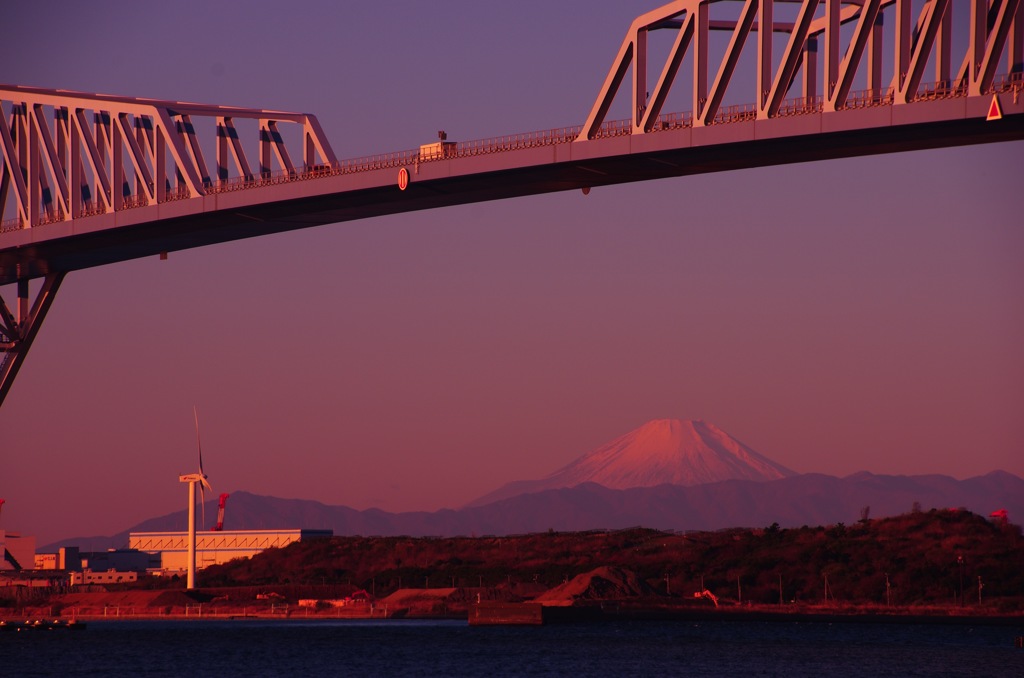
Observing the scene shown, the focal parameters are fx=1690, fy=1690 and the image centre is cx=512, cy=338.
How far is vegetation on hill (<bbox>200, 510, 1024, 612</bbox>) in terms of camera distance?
4727 inches

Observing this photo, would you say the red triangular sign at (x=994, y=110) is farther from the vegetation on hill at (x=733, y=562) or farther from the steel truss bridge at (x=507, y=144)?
the vegetation on hill at (x=733, y=562)

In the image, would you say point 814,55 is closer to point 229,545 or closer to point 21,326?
point 21,326

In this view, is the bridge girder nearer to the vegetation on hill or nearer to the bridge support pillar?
the bridge support pillar

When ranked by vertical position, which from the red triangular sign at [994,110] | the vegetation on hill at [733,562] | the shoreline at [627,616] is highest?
the red triangular sign at [994,110]

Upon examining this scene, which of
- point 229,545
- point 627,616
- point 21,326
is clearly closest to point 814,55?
point 21,326

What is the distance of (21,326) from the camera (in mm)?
83250

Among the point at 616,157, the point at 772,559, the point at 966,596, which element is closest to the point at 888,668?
the point at 616,157

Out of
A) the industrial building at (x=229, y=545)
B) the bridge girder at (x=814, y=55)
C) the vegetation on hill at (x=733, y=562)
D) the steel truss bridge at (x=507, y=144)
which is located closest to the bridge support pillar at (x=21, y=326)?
the steel truss bridge at (x=507, y=144)

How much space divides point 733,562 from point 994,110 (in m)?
98.1

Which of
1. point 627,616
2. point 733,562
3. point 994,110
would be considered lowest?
point 627,616

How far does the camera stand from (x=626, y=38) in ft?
181

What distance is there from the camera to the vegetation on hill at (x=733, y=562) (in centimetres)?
12006

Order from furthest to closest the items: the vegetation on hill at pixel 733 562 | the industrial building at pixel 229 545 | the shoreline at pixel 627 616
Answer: the industrial building at pixel 229 545 < the vegetation on hill at pixel 733 562 < the shoreline at pixel 627 616

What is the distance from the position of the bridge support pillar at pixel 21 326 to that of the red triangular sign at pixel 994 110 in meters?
51.5
